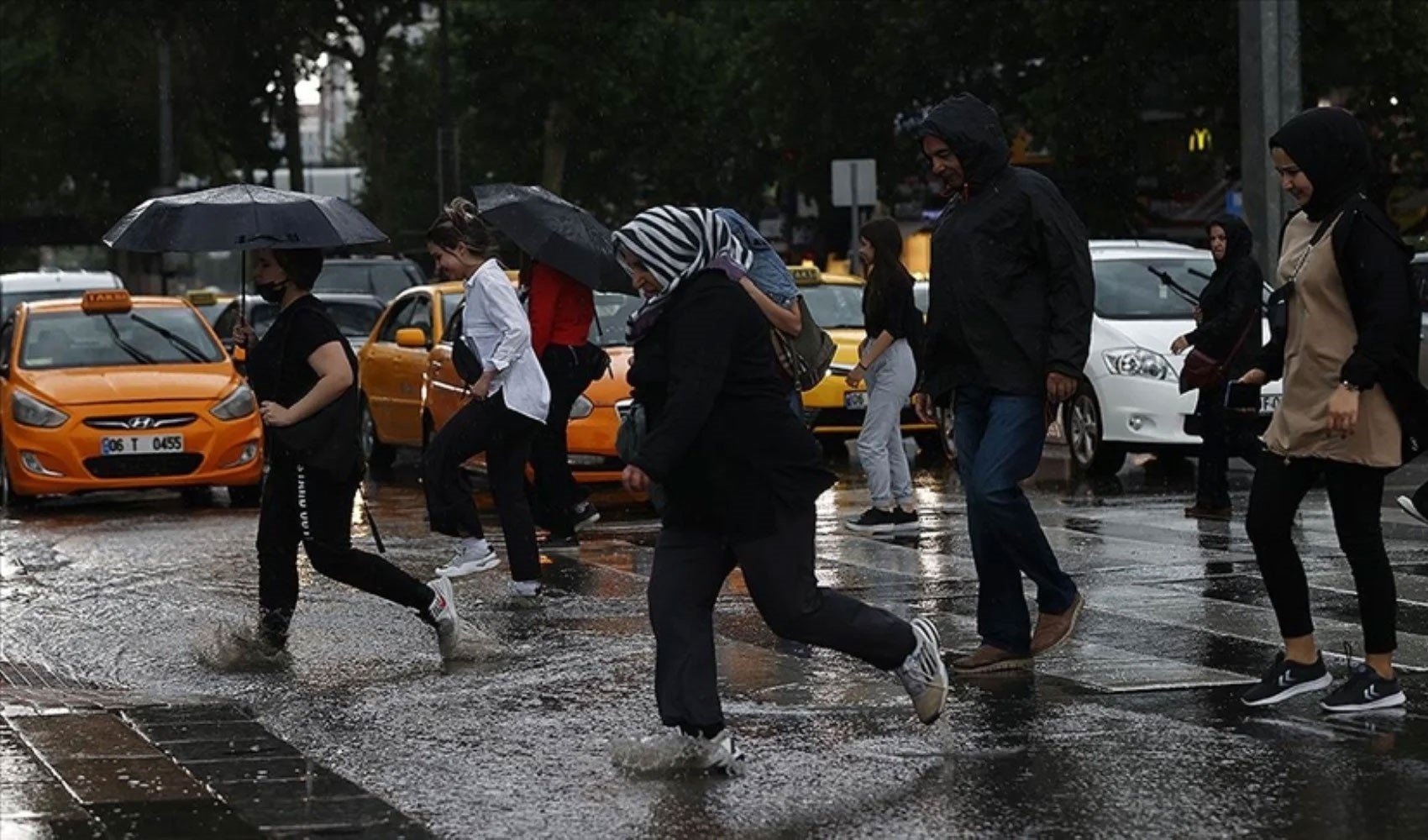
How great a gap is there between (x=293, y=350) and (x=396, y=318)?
11.9 metres

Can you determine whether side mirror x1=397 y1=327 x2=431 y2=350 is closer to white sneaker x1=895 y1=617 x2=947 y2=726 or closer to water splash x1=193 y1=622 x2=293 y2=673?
water splash x1=193 y1=622 x2=293 y2=673

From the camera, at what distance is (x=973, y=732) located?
812 centimetres

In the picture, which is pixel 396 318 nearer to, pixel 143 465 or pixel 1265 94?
pixel 143 465

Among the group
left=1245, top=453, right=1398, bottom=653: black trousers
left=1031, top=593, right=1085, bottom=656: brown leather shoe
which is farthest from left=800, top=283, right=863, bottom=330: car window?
left=1245, top=453, right=1398, bottom=653: black trousers

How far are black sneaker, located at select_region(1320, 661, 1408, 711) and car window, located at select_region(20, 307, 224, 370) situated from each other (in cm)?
1274

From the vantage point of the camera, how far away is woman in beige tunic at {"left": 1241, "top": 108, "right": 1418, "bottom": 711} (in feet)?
26.8

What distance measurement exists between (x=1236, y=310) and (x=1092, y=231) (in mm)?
27648

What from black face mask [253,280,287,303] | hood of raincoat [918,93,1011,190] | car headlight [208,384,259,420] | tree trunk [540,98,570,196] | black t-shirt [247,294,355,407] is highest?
tree trunk [540,98,570,196]

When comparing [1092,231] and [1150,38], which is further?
[1092,231]

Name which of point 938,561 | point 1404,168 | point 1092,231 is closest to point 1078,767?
point 938,561

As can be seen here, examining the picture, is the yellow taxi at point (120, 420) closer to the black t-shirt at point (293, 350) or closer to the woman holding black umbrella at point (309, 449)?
the woman holding black umbrella at point (309, 449)

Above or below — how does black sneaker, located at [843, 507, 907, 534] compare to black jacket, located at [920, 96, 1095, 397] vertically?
below

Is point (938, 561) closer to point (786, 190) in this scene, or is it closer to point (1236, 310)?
point (1236, 310)

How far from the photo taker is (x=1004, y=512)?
913 cm
